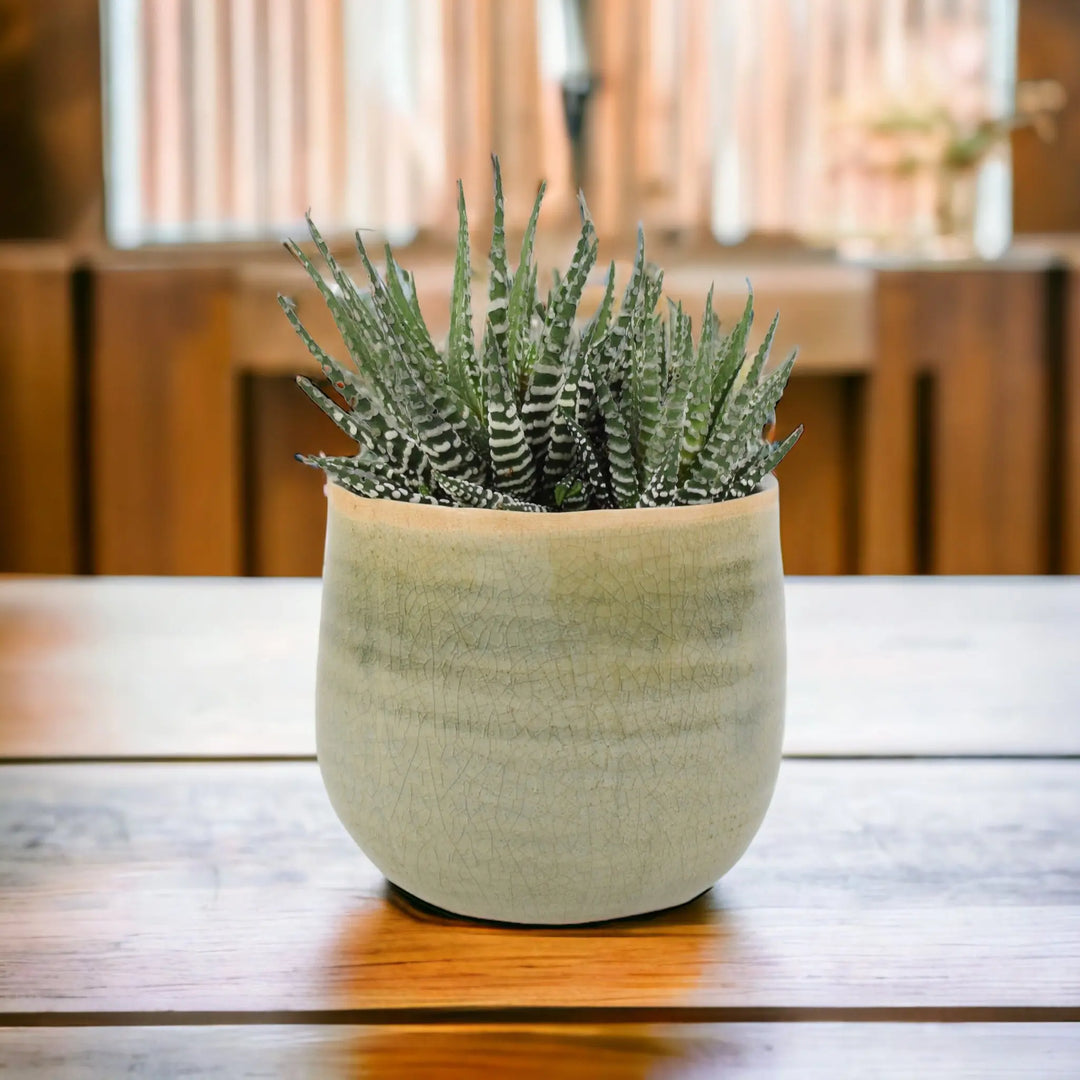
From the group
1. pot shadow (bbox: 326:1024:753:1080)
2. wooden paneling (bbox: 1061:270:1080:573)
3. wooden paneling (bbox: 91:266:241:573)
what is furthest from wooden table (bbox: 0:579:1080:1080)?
wooden paneling (bbox: 1061:270:1080:573)

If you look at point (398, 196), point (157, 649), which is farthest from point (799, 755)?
point (398, 196)

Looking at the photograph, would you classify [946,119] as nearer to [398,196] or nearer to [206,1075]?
[398,196]

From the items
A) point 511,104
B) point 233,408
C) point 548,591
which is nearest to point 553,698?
point 548,591

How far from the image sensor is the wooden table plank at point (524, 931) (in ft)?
1.05

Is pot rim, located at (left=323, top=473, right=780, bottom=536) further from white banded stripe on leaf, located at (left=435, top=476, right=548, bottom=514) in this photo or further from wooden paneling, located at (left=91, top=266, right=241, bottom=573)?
wooden paneling, located at (left=91, top=266, right=241, bottom=573)

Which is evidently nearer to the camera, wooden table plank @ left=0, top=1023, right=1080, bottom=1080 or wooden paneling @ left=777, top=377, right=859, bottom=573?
wooden table plank @ left=0, top=1023, right=1080, bottom=1080

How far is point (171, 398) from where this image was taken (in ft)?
5.94

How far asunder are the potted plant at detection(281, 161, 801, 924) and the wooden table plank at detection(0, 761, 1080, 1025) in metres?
0.02

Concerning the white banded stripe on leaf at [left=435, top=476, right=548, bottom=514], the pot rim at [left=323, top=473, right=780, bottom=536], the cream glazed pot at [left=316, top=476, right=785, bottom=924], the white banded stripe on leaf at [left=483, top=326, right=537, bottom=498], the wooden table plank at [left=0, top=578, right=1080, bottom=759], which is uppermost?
the white banded stripe on leaf at [left=483, top=326, right=537, bottom=498]

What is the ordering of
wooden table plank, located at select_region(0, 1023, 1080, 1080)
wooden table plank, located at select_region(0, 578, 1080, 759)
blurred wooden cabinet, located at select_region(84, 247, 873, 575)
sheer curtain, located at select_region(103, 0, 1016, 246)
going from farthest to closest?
sheer curtain, located at select_region(103, 0, 1016, 246) → blurred wooden cabinet, located at select_region(84, 247, 873, 575) → wooden table plank, located at select_region(0, 578, 1080, 759) → wooden table plank, located at select_region(0, 1023, 1080, 1080)

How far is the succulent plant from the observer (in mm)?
331

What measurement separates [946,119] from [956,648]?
5.11ft

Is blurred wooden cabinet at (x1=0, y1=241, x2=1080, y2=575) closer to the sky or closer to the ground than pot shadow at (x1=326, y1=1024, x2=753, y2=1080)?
closer to the sky

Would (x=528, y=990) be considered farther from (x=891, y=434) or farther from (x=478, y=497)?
(x=891, y=434)
